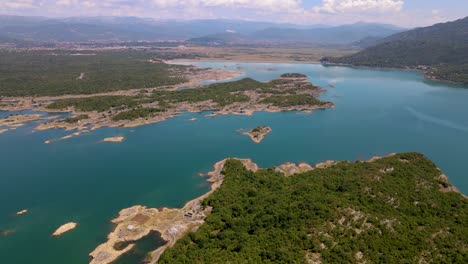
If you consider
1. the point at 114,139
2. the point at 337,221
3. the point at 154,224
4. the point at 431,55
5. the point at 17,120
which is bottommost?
the point at 17,120

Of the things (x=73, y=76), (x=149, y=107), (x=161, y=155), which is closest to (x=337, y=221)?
(x=161, y=155)

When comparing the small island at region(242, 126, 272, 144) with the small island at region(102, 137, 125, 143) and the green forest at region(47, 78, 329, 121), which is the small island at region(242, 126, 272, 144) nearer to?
the green forest at region(47, 78, 329, 121)

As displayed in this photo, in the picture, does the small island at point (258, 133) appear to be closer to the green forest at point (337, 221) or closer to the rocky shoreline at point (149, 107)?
the rocky shoreline at point (149, 107)

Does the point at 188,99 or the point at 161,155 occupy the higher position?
the point at 188,99

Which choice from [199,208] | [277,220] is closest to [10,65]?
[199,208]

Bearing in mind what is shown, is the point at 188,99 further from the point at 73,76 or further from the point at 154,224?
the point at 73,76

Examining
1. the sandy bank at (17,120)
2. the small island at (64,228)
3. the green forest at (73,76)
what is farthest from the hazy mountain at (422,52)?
the small island at (64,228)
